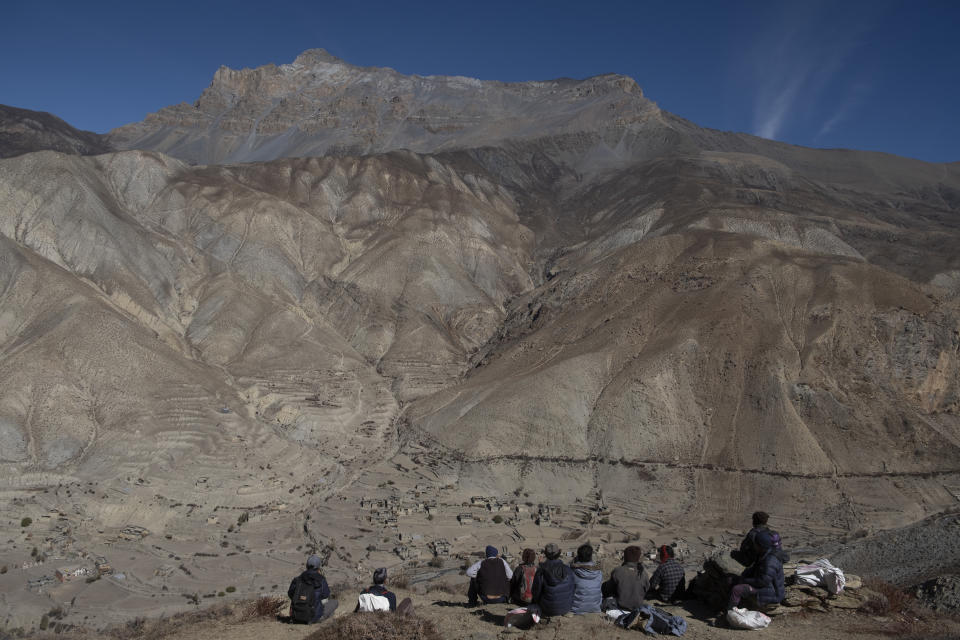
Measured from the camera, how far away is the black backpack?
48.0ft

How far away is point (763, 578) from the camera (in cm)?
1356

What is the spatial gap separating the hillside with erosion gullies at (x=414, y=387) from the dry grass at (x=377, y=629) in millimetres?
18397

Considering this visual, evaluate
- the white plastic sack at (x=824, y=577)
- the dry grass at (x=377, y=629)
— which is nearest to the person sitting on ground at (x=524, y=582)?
the dry grass at (x=377, y=629)

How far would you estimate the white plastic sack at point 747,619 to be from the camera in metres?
13.6

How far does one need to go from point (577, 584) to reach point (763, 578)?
3.56m

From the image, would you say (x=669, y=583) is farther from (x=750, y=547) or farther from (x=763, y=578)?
(x=750, y=547)

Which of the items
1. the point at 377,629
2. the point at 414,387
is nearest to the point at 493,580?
the point at 377,629

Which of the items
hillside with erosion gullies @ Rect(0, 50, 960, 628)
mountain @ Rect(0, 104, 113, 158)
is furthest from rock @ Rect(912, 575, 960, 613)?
mountain @ Rect(0, 104, 113, 158)

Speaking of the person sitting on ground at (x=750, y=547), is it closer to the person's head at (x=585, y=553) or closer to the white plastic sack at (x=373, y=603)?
the person's head at (x=585, y=553)

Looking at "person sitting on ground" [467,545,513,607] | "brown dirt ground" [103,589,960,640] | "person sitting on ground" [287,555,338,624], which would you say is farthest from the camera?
"person sitting on ground" [467,545,513,607]

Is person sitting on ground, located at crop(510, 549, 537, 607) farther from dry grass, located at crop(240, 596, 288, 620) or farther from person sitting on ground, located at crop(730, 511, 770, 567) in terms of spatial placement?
dry grass, located at crop(240, 596, 288, 620)

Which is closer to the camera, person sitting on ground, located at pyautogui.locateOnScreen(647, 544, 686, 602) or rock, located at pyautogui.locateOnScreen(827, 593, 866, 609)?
rock, located at pyautogui.locateOnScreen(827, 593, 866, 609)

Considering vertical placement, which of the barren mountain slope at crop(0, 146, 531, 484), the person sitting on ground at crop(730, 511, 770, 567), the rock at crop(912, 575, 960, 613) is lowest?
the rock at crop(912, 575, 960, 613)

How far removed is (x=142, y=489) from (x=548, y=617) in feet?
123
